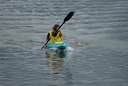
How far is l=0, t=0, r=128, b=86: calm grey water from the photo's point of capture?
95.2 ft

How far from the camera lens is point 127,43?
38.3m

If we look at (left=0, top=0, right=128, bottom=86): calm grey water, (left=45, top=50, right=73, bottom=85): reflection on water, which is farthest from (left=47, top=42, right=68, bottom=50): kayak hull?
(left=0, top=0, right=128, bottom=86): calm grey water

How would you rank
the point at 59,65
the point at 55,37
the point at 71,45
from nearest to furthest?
the point at 59,65
the point at 55,37
the point at 71,45

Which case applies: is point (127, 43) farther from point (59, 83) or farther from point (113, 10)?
point (113, 10)

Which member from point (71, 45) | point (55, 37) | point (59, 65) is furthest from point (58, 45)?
point (59, 65)

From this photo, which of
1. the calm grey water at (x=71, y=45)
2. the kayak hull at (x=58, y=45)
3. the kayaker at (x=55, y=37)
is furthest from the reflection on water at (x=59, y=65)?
the kayaker at (x=55, y=37)

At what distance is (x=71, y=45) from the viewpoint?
124 feet

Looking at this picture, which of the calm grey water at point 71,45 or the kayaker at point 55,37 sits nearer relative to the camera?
the calm grey water at point 71,45

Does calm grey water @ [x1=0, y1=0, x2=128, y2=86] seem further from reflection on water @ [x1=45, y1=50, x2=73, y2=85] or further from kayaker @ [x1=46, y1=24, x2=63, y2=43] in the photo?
kayaker @ [x1=46, y1=24, x2=63, y2=43]

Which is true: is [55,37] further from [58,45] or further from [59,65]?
[59,65]

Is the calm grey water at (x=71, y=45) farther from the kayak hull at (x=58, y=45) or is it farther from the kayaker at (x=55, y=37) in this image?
the kayaker at (x=55, y=37)

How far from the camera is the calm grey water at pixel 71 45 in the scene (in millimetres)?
29031

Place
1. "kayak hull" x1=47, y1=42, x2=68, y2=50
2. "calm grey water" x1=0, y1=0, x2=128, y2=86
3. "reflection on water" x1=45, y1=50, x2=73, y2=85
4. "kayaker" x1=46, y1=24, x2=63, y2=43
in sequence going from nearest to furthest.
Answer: "reflection on water" x1=45, y1=50, x2=73, y2=85 → "calm grey water" x1=0, y1=0, x2=128, y2=86 → "kayak hull" x1=47, y1=42, x2=68, y2=50 → "kayaker" x1=46, y1=24, x2=63, y2=43

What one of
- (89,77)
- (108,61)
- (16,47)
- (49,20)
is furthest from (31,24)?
(89,77)
